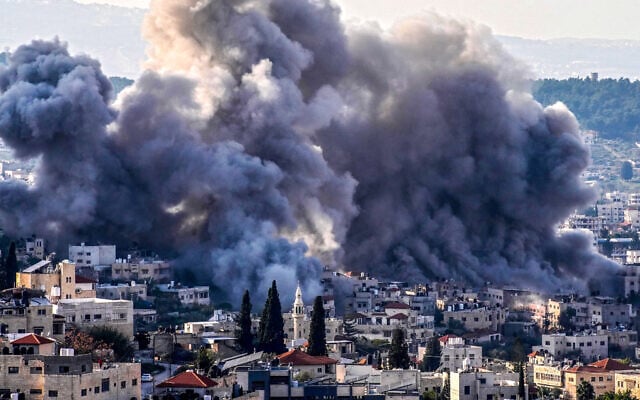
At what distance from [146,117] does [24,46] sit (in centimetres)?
515

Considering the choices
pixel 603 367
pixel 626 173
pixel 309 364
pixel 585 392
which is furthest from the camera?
pixel 626 173

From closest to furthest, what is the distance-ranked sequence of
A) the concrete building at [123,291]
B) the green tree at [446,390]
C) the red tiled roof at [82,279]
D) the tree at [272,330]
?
the green tree at [446,390] → the tree at [272,330] → the red tiled roof at [82,279] → the concrete building at [123,291]

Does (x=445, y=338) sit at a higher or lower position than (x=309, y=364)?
higher

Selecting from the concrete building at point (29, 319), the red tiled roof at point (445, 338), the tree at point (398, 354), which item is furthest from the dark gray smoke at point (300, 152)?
the concrete building at point (29, 319)

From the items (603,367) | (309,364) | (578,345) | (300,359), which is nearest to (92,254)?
(578,345)

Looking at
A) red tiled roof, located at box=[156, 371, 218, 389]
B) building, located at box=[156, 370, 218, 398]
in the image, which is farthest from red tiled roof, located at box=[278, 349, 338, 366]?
building, located at box=[156, 370, 218, 398]

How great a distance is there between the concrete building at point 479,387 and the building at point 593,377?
5381 millimetres

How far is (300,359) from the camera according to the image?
193 ft

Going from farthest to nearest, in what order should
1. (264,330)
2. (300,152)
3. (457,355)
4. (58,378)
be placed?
(300,152) < (457,355) < (264,330) < (58,378)

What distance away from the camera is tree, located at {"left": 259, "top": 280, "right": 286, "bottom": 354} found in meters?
63.6

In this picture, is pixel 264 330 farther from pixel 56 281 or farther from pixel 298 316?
pixel 56 281

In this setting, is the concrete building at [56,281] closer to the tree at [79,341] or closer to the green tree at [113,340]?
the green tree at [113,340]

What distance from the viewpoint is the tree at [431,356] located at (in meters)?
66.6

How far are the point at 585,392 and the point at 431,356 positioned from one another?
19.3ft
